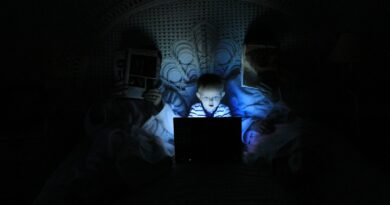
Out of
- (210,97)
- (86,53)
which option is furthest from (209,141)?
(86,53)

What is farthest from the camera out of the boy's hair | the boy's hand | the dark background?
the dark background

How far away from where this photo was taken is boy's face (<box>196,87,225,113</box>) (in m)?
2.49

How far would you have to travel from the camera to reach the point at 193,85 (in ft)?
9.14

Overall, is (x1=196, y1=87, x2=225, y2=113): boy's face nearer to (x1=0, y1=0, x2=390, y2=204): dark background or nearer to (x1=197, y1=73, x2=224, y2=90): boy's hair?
(x1=197, y1=73, x2=224, y2=90): boy's hair

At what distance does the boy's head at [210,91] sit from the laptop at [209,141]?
0.23 m

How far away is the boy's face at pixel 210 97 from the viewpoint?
98.0 inches

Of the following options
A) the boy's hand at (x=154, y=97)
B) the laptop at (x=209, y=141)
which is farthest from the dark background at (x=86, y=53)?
the laptop at (x=209, y=141)

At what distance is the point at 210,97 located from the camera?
2.50m

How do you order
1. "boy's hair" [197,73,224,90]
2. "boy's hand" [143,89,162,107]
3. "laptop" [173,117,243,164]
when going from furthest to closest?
"boy's hand" [143,89,162,107] → "boy's hair" [197,73,224,90] → "laptop" [173,117,243,164]

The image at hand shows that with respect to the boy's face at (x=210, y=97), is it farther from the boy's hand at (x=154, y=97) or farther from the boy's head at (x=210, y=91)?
the boy's hand at (x=154, y=97)

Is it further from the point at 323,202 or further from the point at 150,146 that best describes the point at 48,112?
the point at 323,202

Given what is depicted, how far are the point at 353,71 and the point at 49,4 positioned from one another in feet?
6.91

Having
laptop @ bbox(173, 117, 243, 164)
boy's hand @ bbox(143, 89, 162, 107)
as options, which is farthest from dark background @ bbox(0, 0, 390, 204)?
laptop @ bbox(173, 117, 243, 164)

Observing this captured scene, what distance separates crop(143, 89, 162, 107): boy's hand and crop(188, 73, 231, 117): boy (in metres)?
0.22
